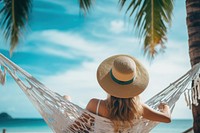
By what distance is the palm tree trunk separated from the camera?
2746 millimetres

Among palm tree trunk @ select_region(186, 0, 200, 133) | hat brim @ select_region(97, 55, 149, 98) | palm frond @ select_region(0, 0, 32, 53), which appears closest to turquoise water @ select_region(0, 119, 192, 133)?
palm frond @ select_region(0, 0, 32, 53)

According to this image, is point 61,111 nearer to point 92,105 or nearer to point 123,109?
point 92,105

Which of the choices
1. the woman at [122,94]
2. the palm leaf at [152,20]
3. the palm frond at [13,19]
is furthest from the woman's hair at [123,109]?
the palm frond at [13,19]

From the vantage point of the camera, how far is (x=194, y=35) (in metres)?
2.88

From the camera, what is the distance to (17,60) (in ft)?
59.2

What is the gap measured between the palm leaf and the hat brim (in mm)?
1982

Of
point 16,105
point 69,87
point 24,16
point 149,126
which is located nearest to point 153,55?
point 24,16

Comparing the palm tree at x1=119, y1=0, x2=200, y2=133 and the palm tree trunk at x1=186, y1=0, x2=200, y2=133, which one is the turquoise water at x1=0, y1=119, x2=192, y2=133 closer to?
the palm tree at x1=119, y1=0, x2=200, y2=133

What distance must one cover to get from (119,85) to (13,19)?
284 cm

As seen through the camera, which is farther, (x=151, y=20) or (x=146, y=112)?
(x=151, y=20)

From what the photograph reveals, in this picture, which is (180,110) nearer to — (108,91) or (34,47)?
(34,47)

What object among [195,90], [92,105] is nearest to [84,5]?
[195,90]

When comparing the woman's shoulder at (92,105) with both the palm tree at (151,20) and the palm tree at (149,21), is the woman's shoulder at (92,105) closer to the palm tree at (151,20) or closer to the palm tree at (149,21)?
the palm tree at (149,21)

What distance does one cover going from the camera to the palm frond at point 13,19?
424cm
